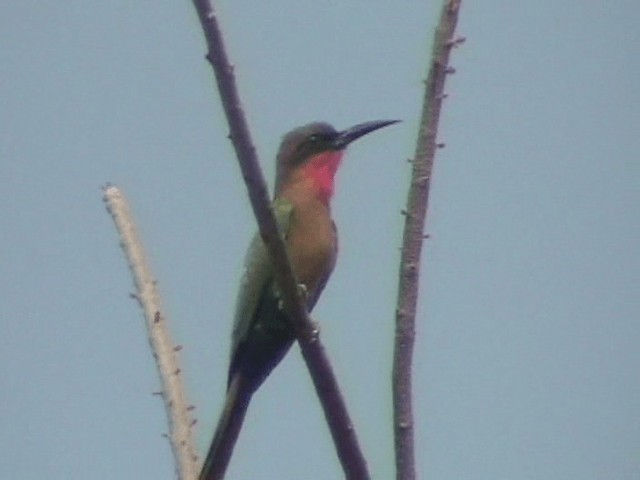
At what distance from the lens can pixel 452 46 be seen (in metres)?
3.08

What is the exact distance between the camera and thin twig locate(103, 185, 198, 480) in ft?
11.6

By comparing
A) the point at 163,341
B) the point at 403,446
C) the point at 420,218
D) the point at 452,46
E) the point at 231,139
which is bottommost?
the point at 403,446

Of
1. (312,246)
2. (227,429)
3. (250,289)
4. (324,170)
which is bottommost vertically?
(227,429)

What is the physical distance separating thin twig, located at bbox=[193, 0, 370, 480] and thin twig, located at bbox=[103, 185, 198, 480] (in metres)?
0.39

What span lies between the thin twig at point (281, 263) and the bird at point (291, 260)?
2.99ft

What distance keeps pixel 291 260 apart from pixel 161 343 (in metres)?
0.78

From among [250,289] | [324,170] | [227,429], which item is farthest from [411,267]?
[324,170]

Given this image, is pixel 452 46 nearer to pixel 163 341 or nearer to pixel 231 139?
pixel 231 139

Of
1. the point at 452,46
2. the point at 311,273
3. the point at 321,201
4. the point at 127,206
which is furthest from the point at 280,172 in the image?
the point at 452,46

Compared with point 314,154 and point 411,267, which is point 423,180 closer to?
point 411,267

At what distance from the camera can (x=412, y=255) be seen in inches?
118

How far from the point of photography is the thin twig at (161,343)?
354 centimetres

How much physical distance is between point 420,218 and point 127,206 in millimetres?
1286

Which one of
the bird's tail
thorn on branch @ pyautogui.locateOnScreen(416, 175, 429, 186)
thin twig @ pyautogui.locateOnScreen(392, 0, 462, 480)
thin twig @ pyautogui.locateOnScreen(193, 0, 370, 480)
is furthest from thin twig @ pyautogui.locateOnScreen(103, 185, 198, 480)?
thorn on branch @ pyautogui.locateOnScreen(416, 175, 429, 186)
